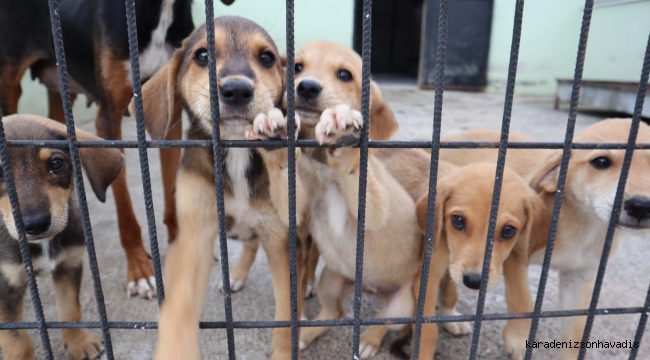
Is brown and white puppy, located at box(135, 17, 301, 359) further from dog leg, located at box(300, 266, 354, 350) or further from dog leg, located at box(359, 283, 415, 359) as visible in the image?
dog leg, located at box(359, 283, 415, 359)

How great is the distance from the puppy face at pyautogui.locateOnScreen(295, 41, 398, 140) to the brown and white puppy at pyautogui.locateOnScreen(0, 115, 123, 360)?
99 cm

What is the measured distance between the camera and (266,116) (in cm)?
159

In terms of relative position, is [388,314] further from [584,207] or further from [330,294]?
[584,207]

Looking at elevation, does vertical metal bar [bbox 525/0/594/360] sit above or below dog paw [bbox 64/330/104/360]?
above

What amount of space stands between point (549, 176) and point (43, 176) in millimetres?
2436

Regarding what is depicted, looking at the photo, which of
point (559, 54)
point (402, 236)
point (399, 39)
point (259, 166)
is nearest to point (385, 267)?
point (402, 236)

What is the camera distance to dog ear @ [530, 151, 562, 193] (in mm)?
2381

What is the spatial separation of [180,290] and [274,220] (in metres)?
0.55

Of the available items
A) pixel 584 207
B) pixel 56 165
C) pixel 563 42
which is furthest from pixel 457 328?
pixel 563 42

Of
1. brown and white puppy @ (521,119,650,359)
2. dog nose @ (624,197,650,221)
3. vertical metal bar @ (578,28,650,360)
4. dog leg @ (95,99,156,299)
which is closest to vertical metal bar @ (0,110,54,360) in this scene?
dog leg @ (95,99,156,299)

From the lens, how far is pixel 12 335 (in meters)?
2.00

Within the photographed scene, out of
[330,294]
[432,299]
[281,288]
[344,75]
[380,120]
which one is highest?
[344,75]

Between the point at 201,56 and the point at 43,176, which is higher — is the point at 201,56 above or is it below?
above

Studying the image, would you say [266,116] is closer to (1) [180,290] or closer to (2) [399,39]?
(1) [180,290]
